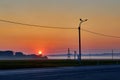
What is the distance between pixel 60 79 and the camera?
26750mm

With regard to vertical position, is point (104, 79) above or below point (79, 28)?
below

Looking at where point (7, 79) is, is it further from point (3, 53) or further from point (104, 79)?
point (3, 53)

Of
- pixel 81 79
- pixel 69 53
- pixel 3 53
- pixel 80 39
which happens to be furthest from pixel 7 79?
pixel 3 53

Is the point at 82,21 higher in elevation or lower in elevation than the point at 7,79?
higher

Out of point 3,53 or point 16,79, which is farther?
point 3,53

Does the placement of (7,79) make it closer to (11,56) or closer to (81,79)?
(81,79)

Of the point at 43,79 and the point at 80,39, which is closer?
the point at 43,79

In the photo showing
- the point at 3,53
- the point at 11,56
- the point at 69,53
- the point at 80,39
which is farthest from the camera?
the point at 3,53

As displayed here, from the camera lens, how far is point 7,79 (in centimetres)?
2745

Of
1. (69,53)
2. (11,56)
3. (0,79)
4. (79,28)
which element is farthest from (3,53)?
(0,79)

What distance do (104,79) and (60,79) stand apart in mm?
3226

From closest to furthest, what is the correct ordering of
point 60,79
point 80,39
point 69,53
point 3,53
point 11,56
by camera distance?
point 60,79 → point 80,39 → point 69,53 → point 11,56 → point 3,53

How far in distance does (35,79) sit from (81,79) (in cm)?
337

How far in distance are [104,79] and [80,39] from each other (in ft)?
125
